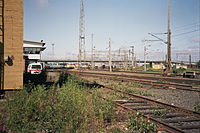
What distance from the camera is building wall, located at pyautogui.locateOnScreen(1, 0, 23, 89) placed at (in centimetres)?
1042

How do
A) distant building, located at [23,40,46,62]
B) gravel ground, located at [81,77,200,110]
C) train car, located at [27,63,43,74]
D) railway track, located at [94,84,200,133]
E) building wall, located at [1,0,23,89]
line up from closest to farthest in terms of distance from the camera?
railway track, located at [94,84,200,133], gravel ground, located at [81,77,200,110], building wall, located at [1,0,23,89], train car, located at [27,63,43,74], distant building, located at [23,40,46,62]

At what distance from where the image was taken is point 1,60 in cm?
1021

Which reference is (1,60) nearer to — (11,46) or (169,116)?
(11,46)

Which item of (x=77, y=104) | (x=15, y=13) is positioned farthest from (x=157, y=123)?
(x=15, y=13)

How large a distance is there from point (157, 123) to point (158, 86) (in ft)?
34.2

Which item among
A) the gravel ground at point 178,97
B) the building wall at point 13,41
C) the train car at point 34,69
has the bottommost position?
the gravel ground at point 178,97

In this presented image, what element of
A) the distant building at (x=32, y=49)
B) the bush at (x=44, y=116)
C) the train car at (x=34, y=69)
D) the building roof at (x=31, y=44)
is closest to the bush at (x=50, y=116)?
the bush at (x=44, y=116)

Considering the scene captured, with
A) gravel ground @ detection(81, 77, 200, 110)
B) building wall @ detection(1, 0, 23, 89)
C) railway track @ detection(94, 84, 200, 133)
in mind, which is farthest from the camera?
building wall @ detection(1, 0, 23, 89)

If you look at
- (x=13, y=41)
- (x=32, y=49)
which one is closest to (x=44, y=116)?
(x=13, y=41)

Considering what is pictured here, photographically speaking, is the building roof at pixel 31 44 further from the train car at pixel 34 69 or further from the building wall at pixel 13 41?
the building wall at pixel 13 41

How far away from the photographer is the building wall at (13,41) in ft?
34.2

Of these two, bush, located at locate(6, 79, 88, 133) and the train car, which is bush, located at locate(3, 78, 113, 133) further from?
the train car

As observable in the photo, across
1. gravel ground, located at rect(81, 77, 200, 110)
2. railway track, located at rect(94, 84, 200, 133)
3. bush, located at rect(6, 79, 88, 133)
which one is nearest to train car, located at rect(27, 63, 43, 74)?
gravel ground, located at rect(81, 77, 200, 110)

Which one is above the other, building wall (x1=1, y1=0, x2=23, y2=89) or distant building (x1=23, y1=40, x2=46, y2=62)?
distant building (x1=23, y1=40, x2=46, y2=62)
